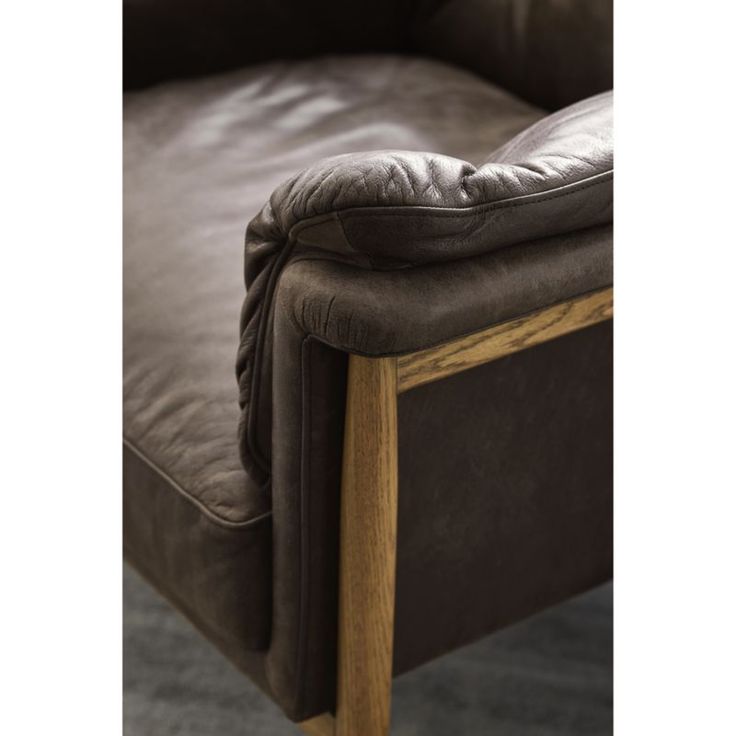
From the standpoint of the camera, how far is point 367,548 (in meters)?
1.03

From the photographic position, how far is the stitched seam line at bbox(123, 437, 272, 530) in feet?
3.45

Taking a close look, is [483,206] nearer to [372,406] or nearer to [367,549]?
[372,406]

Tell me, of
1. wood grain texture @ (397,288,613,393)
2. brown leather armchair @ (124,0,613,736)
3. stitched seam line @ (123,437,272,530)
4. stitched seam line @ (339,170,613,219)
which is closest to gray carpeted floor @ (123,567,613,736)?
brown leather armchair @ (124,0,613,736)

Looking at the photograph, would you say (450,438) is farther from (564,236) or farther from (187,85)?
(187,85)

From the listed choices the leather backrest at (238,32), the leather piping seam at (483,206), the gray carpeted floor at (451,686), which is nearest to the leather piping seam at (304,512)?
the leather piping seam at (483,206)

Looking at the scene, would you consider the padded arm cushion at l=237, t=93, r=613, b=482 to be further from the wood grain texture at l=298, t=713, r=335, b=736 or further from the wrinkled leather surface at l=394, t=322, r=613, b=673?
the wood grain texture at l=298, t=713, r=335, b=736

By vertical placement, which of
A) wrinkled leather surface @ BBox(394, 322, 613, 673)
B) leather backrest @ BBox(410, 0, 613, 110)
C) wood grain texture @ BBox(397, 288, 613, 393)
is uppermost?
leather backrest @ BBox(410, 0, 613, 110)

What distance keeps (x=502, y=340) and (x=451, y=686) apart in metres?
0.58

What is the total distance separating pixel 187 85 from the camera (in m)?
1.87

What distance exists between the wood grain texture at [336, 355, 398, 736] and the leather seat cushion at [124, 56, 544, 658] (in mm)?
83

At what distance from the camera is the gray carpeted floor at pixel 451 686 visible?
55.1 inches
